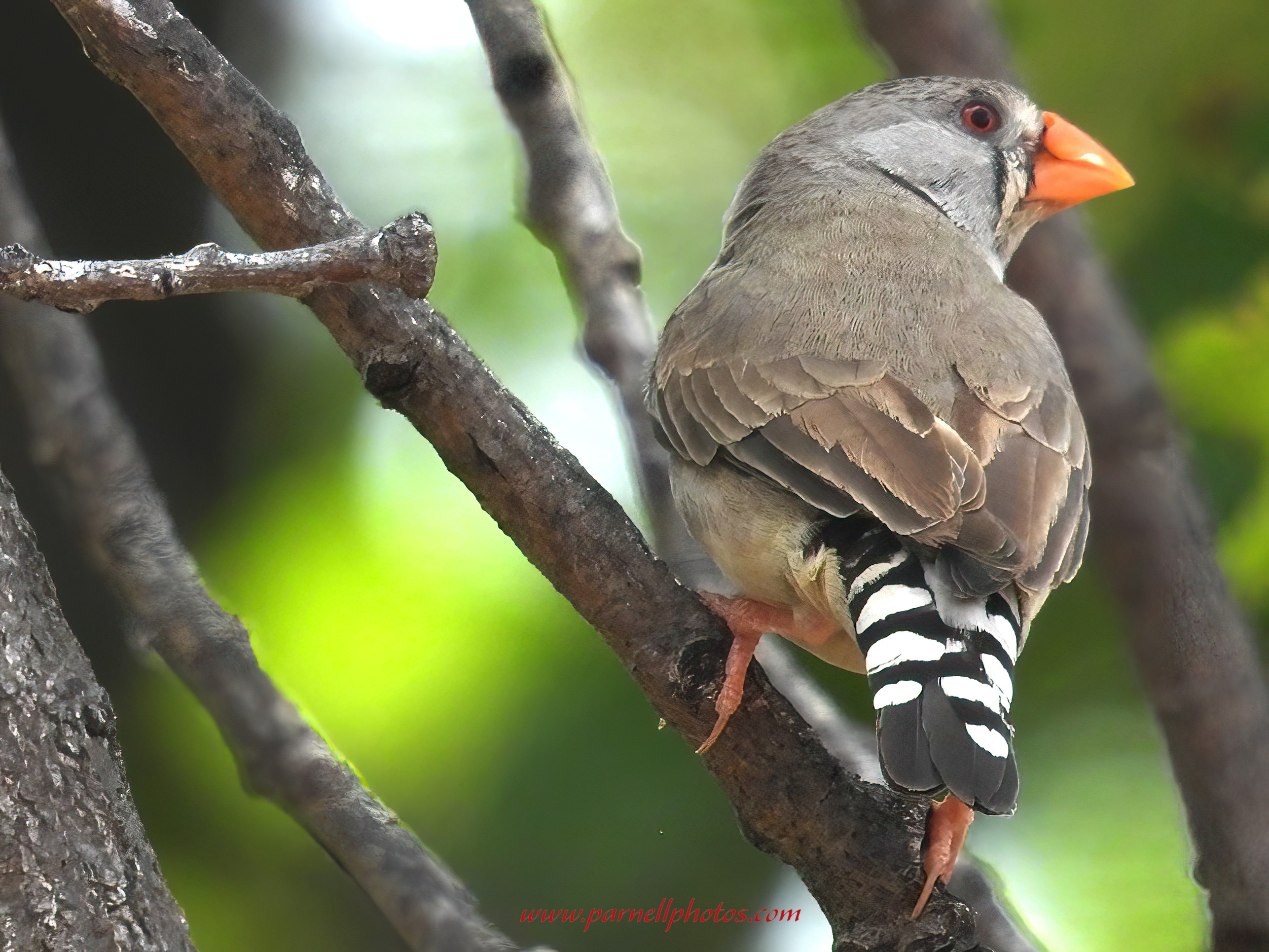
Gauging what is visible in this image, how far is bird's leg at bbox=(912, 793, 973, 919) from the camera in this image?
2.25m

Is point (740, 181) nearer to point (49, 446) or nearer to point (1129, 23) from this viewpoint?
point (1129, 23)

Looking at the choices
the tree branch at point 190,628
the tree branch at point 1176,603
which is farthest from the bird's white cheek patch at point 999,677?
the tree branch at point 190,628

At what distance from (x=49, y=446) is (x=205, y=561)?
1.49 metres

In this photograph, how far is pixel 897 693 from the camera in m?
1.99

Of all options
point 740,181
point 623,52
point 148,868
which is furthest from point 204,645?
point 623,52

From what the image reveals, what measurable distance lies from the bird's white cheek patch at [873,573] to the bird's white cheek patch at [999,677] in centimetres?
23

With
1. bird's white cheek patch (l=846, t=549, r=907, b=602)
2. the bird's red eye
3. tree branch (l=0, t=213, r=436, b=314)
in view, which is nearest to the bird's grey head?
the bird's red eye

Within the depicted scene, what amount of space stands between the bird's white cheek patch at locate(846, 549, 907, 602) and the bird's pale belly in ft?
0.22

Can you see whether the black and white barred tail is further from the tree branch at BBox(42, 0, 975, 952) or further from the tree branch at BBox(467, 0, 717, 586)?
the tree branch at BBox(467, 0, 717, 586)

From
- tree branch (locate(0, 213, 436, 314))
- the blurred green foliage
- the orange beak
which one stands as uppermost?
tree branch (locate(0, 213, 436, 314))

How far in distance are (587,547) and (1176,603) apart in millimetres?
1126

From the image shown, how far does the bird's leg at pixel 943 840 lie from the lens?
7.38 feet

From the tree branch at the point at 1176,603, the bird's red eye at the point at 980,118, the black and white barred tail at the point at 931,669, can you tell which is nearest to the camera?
the black and white barred tail at the point at 931,669

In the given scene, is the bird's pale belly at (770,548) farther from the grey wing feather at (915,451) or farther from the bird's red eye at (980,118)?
the bird's red eye at (980,118)
